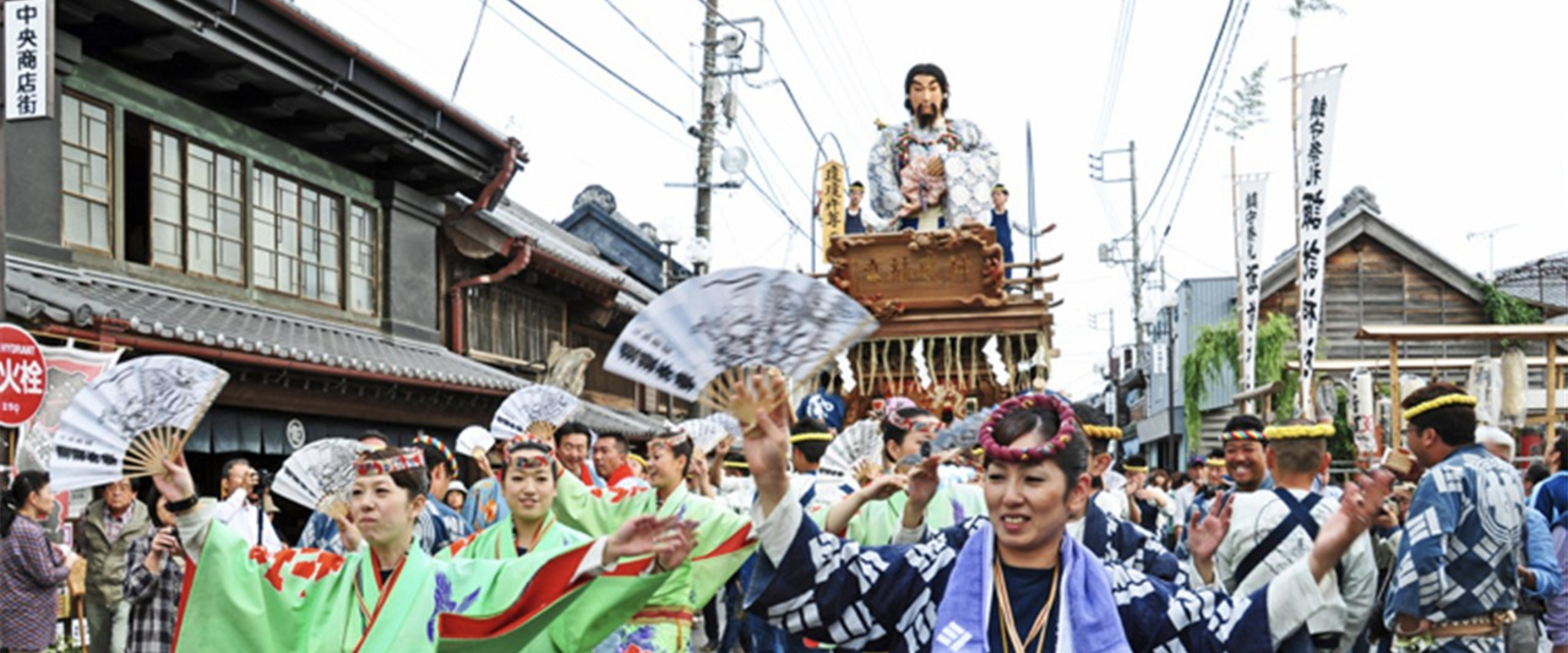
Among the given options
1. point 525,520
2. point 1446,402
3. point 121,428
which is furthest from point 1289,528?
point 121,428

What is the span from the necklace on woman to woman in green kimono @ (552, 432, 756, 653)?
186cm

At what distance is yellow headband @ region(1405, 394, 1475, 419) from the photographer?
19.6 ft

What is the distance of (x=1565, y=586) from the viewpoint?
8117mm

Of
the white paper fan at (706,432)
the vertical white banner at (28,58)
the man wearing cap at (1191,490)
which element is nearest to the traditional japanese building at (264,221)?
the vertical white banner at (28,58)

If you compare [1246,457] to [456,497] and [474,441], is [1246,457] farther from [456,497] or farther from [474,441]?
[474,441]

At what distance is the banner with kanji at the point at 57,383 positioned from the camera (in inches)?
365

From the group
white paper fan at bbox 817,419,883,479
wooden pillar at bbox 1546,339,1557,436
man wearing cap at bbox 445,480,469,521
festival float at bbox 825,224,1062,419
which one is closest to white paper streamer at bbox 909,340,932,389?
festival float at bbox 825,224,1062,419

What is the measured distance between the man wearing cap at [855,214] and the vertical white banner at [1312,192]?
3894 millimetres

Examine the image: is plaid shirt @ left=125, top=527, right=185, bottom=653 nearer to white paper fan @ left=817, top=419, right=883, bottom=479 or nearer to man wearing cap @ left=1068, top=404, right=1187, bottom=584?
white paper fan @ left=817, top=419, right=883, bottom=479

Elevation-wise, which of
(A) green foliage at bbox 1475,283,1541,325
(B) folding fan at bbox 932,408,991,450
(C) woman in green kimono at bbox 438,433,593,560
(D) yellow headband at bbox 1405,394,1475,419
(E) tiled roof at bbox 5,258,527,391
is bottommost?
(C) woman in green kimono at bbox 438,433,593,560

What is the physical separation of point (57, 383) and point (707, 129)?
36.9 ft

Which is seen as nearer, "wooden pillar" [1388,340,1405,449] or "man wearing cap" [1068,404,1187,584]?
"man wearing cap" [1068,404,1187,584]

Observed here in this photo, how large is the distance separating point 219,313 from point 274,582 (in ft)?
25.4

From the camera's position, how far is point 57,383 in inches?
366
